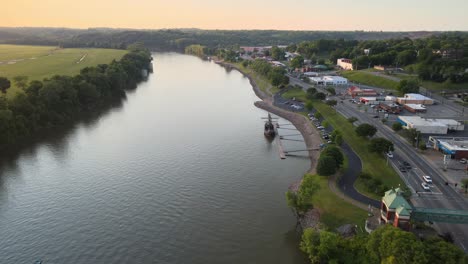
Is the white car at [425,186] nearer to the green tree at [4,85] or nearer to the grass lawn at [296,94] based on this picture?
the grass lawn at [296,94]

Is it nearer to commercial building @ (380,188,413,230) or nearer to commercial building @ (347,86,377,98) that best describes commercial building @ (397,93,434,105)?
commercial building @ (347,86,377,98)

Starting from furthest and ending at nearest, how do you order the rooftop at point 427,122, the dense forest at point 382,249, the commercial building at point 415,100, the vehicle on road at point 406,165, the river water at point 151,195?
the commercial building at point 415,100 → the rooftop at point 427,122 → the vehicle on road at point 406,165 → the river water at point 151,195 → the dense forest at point 382,249

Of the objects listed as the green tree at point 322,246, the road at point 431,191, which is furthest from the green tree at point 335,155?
the green tree at point 322,246

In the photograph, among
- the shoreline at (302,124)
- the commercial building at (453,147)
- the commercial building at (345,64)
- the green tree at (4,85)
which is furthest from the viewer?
the commercial building at (345,64)

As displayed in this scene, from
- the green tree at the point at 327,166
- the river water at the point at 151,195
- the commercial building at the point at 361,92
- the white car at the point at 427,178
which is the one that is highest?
the commercial building at the point at 361,92

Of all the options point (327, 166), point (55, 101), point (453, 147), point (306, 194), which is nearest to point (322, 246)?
point (306, 194)

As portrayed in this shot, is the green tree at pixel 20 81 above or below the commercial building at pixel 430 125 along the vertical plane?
above

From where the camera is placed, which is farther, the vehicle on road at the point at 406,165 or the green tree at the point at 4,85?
the green tree at the point at 4,85
